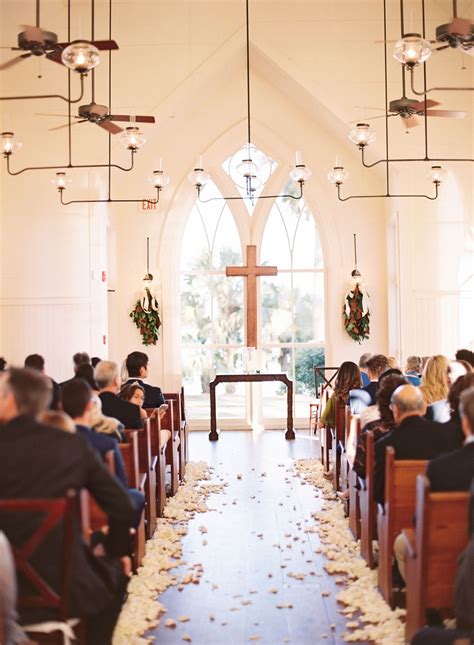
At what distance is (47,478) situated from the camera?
288 cm

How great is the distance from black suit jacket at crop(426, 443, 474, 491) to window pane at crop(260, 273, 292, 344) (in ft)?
28.6

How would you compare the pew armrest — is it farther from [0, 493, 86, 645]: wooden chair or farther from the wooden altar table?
the wooden altar table

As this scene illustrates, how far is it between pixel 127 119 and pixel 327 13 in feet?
16.5

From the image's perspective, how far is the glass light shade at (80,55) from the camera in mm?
4930

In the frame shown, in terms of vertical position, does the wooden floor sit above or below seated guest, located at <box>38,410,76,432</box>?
below

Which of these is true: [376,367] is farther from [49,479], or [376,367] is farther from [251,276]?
[251,276]

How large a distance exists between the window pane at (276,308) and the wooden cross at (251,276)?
28cm

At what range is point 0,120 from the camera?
1036 cm

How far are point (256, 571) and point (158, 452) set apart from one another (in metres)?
1.59

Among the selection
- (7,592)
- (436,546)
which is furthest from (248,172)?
(7,592)

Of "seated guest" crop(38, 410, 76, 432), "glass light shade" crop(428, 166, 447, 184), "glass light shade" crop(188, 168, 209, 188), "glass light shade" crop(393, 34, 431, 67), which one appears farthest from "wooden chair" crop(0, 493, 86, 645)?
"glass light shade" crop(428, 166, 447, 184)

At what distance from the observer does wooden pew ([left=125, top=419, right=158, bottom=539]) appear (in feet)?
18.1

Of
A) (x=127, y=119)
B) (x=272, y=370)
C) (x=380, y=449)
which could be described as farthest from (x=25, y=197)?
(x=380, y=449)

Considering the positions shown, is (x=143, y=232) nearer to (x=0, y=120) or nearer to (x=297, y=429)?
(x=0, y=120)
